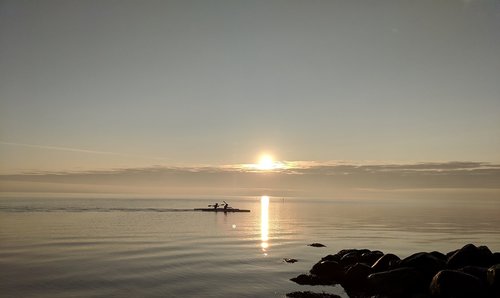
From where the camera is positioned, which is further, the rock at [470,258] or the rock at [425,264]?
the rock at [470,258]

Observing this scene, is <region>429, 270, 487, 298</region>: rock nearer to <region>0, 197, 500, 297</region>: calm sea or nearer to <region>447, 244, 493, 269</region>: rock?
<region>447, 244, 493, 269</region>: rock

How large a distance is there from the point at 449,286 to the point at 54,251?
113ft

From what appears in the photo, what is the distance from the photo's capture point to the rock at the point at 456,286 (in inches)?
755

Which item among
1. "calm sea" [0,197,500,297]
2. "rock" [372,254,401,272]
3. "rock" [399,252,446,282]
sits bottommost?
"calm sea" [0,197,500,297]

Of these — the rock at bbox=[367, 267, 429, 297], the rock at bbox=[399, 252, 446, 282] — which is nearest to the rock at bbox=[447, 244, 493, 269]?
the rock at bbox=[399, 252, 446, 282]

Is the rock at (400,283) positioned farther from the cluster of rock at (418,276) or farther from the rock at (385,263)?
the rock at (385,263)

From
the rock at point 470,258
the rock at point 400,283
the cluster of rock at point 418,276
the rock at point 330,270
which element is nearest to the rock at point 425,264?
the cluster of rock at point 418,276

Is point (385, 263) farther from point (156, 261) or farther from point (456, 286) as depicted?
point (156, 261)

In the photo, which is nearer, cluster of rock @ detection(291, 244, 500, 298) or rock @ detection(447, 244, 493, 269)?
cluster of rock @ detection(291, 244, 500, 298)

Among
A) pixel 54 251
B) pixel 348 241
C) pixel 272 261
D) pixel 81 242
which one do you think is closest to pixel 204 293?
pixel 272 261

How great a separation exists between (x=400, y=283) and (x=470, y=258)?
21.5 ft

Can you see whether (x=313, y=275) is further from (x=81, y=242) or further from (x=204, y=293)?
(x=81, y=242)

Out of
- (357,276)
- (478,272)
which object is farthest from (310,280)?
(478,272)

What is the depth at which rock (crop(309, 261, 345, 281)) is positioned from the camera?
28516 mm
